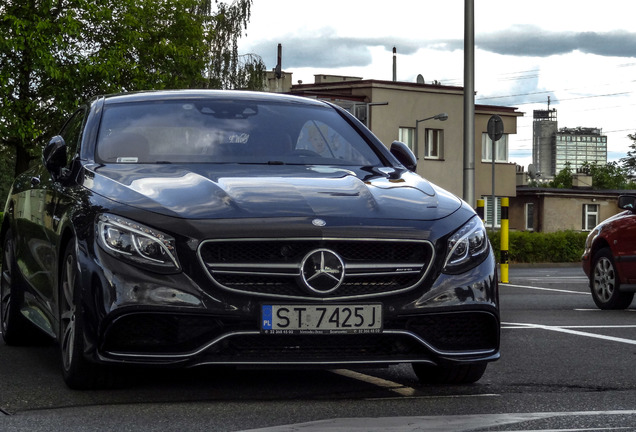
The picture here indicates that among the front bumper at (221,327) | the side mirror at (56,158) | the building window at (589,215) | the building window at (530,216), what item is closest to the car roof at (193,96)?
the side mirror at (56,158)

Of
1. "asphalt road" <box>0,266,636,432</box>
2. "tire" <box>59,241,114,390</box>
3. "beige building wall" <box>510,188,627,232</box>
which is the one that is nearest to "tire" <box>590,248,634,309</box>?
"asphalt road" <box>0,266,636,432</box>

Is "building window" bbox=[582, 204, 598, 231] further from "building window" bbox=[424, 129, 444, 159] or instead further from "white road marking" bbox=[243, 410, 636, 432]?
"white road marking" bbox=[243, 410, 636, 432]

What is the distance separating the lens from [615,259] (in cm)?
1296

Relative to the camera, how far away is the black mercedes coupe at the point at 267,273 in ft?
18.1

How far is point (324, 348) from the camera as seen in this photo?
564 centimetres

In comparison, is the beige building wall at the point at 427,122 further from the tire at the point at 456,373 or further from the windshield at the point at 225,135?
the tire at the point at 456,373

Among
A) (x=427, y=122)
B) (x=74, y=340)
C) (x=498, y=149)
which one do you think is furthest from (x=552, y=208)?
(x=74, y=340)

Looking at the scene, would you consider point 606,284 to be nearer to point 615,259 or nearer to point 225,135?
point 615,259

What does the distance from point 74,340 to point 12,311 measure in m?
2.53

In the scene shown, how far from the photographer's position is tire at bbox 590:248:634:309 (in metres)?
12.9

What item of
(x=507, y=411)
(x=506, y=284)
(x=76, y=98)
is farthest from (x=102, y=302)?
(x=76, y=98)

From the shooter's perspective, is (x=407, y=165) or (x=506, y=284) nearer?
Answer: (x=407, y=165)

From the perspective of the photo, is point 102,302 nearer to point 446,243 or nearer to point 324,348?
point 324,348

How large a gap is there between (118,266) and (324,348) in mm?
989
